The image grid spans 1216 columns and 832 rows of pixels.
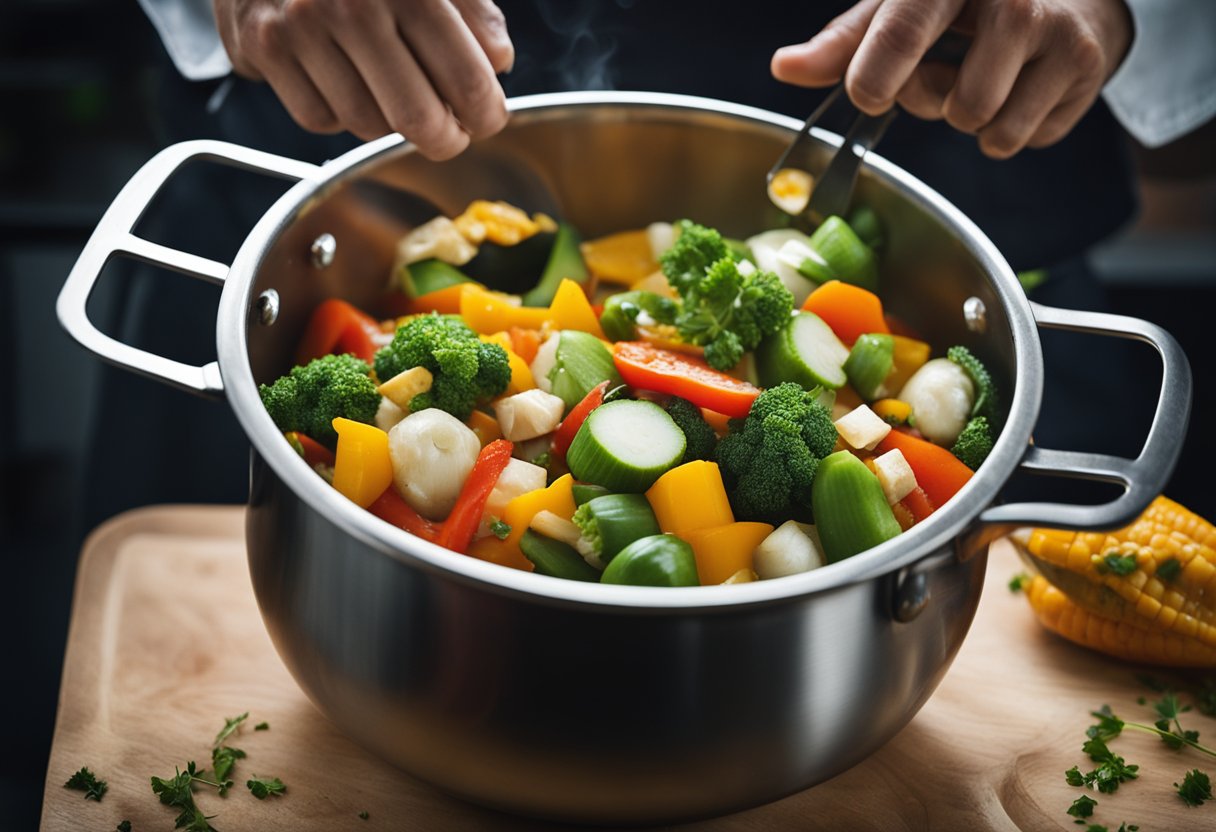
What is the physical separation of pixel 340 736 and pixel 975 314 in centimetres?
110

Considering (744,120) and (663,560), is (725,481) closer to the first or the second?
(663,560)

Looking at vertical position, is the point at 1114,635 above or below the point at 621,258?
below

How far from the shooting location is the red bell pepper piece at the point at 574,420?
5.12 ft

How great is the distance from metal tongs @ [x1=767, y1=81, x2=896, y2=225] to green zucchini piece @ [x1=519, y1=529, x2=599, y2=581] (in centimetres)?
81

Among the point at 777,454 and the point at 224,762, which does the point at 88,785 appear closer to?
the point at 224,762

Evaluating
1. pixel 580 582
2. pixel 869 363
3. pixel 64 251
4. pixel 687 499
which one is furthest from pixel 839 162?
pixel 64 251

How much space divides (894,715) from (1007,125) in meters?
0.98

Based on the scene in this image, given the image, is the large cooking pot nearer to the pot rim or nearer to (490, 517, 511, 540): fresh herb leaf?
the pot rim

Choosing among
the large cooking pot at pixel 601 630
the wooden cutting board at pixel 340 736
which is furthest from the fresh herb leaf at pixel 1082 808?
the large cooking pot at pixel 601 630

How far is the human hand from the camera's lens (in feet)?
5.44

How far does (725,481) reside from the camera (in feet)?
4.93

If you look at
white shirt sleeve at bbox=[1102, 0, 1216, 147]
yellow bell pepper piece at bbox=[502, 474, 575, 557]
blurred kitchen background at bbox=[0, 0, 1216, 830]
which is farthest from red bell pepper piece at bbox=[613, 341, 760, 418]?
blurred kitchen background at bbox=[0, 0, 1216, 830]

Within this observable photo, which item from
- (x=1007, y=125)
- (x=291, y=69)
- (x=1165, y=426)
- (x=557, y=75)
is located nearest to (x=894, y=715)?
(x=1165, y=426)

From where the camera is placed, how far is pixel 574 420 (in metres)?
1.56
